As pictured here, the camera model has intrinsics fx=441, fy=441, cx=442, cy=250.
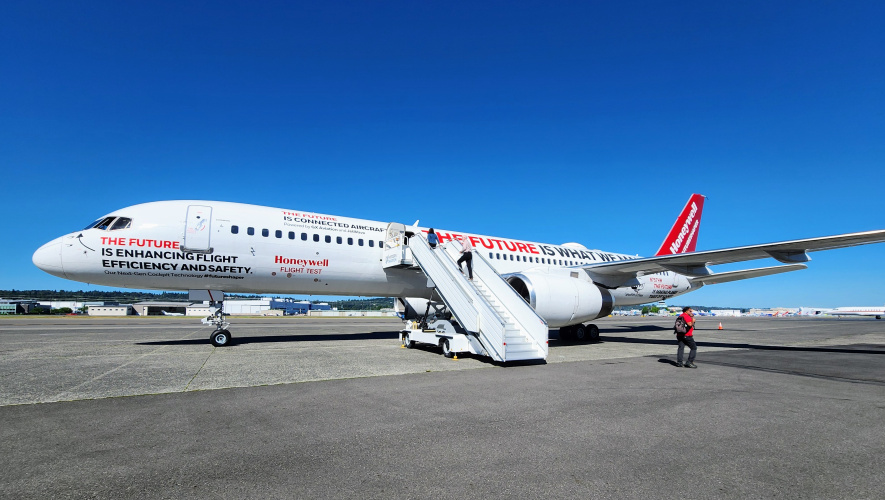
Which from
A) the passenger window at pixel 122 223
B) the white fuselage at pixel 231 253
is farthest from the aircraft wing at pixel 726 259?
the passenger window at pixel 122 223

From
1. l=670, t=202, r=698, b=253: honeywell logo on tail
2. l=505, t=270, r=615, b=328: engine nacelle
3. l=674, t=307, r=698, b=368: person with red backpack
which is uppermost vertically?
l=670, t=202, r=698, b=253: honeywell logo on tail

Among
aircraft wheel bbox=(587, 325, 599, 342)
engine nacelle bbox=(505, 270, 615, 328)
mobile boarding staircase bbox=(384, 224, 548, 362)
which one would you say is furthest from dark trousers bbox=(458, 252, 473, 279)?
aircraft wheel bbox=(587, 325, 599, 342)

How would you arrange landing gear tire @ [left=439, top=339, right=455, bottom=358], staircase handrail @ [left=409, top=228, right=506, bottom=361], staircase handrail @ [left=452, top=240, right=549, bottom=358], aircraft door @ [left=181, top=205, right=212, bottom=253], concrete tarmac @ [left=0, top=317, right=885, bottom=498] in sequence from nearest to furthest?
1. concrete tarmac @ [left=0, top=317, right=885, bottom=498]
2. staircase handrail @ [left=409, top=228, right=506, bottom=361]
3. staircase handrail @ [left=452, top=240, right=549, bottom=358]
4. landing gear tire @ [left=439, top=339, right=455, bottom=358]
5. aircraft door @ [left=181, top=205, right=212, bottom=253]

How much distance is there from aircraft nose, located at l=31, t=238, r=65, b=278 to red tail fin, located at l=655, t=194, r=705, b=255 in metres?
25.3

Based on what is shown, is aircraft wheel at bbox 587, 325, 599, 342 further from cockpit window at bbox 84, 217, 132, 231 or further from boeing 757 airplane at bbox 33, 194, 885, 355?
cockpit window at bbox 84, 217, 132, 231

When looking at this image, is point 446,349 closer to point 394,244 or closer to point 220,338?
point 394,244

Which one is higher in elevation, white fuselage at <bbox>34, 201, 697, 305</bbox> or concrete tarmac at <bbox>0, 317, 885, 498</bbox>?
white fuselage at <bbox>34, 201, 697, 305</bbox>

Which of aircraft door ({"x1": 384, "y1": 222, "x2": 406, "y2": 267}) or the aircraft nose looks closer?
the aircraft nose

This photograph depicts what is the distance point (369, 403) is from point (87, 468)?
3121 mm

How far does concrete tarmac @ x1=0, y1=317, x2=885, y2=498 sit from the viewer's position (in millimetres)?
3377

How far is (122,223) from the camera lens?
12328 millimetres

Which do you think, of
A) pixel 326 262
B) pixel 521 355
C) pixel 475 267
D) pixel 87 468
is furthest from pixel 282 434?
pixel 326 262

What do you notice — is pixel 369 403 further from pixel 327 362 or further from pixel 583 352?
pixel 583 352

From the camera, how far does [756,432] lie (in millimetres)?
4867
